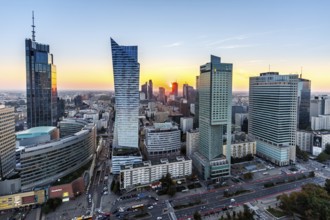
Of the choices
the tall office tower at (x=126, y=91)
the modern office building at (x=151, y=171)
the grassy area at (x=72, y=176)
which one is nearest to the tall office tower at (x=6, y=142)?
the grassy area at (x=72, y=176)

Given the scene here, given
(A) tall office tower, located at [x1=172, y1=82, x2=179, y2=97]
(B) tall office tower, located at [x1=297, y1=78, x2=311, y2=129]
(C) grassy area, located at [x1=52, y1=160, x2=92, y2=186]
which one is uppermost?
(A) tall office tower, located at [x1=172, y1=82, x2=179, y2=97]

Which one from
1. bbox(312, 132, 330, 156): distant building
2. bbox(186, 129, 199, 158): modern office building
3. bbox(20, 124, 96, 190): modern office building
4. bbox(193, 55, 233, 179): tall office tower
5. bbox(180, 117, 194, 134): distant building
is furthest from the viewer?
bbox(180, 117, 194, 134): distant building

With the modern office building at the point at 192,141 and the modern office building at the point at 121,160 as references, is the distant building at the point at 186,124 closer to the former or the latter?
the modern office building at the point at 192,141

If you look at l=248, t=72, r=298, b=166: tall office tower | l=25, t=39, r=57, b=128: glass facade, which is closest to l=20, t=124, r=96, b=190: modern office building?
l=25, t=39, r=57, b=128: glass facade

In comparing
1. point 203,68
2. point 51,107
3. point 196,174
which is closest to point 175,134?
point 196,174

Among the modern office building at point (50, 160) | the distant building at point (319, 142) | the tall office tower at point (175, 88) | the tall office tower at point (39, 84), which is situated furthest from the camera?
the tall office tower at point (175, 88)

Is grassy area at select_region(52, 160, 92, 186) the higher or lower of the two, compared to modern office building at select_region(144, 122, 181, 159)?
lower

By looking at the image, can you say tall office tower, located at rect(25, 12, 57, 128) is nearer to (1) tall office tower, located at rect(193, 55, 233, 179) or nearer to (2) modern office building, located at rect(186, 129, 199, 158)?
(2) modern office building, located at rect(186, 129, 199, 158)

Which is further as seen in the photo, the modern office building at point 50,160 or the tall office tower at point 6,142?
the tall office tower at point 6,142
